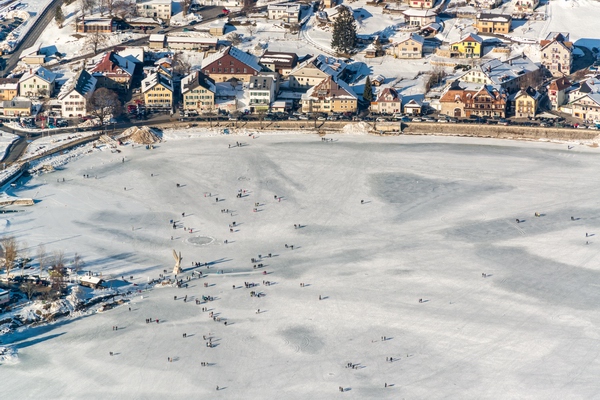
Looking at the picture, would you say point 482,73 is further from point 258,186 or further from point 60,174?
point 60,174

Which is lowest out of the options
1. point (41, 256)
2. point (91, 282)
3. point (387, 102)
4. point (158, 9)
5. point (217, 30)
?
point (91, 282)

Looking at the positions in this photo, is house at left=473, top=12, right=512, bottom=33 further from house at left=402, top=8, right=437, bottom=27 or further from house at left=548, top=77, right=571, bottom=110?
house at left=548, top=77, right=571, bottom=110

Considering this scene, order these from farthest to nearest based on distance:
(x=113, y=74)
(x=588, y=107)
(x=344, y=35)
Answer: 1. (x=344, y=35)
2. (x=113, y=74)
3. (x=588, y=107)

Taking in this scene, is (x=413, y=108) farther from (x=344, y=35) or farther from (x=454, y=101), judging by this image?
(x=344, y=35)

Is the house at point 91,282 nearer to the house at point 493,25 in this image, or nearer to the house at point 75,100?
the house at point 75,100

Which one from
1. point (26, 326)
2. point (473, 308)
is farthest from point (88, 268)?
point (473, 308)

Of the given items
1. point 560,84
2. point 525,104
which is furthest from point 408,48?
point 525,104
